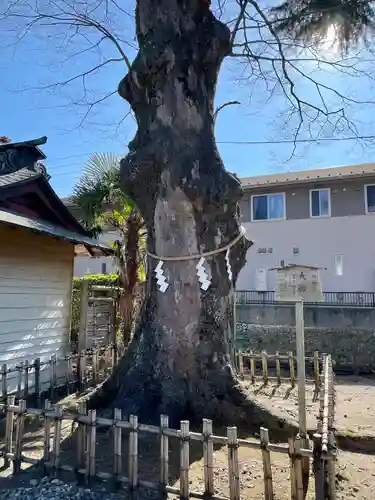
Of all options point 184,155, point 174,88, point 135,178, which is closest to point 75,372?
point 135,178

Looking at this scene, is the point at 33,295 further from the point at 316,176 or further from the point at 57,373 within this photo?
the point at 316,176

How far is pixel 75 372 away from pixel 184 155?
5597 mm

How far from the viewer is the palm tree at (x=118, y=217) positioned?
10391 millimetres

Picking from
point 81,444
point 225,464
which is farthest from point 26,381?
point 225,464

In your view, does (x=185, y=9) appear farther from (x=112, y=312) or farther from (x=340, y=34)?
(x=112, y=312)

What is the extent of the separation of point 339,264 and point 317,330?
4535 millimetres

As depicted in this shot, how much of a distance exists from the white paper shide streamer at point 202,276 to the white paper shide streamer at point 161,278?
467 millimetres

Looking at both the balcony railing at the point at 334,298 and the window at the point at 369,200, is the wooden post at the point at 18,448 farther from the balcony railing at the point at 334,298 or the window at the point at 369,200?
the window at the point at 369,200

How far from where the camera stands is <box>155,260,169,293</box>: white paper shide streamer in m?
5.59

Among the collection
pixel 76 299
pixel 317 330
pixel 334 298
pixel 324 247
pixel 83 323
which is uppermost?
pixel 324 247

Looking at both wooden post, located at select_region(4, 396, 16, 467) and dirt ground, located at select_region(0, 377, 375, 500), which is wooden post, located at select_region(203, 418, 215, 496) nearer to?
dirt ground, located at select_region(0, 377, 375, 500)

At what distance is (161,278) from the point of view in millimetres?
5637

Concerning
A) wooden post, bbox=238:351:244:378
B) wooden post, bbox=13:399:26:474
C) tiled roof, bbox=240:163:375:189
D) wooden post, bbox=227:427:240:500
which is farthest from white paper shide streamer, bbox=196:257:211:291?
tiled roof, bbox=240:163:375:189

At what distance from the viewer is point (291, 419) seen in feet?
18.0
